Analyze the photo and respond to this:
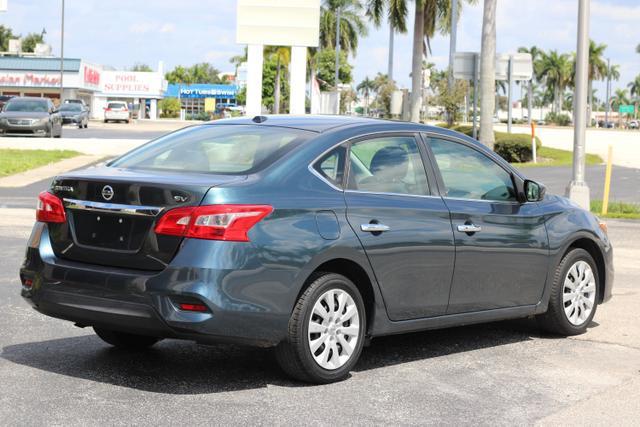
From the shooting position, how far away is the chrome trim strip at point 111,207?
19.7ft

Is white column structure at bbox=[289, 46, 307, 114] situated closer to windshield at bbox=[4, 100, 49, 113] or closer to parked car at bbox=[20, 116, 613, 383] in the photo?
windshield at bbox=[4, 100, 49, 113]

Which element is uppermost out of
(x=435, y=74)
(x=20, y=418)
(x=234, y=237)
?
(x=435, y=74)

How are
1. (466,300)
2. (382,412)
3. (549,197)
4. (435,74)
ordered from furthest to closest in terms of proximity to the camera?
1. (435,74)
2. (549,197)
3. (466,300)
4. (382,412)

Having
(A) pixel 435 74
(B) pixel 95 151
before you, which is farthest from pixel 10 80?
(A) pixel 435 74

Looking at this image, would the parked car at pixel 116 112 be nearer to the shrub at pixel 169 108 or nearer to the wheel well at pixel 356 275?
the shrub at pixel 169 108

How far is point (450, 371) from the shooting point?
274 inches

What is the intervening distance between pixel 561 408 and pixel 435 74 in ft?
520

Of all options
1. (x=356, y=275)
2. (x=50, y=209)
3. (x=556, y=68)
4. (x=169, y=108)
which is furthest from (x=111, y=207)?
(x=556, y=68)

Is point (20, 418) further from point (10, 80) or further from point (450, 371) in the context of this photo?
point (10, 80)

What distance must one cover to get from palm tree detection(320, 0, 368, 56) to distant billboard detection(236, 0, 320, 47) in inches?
2110

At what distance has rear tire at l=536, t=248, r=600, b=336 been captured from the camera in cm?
807

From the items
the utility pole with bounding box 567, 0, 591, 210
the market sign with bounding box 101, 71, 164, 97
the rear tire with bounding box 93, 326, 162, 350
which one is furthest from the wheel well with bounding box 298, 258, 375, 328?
the market sign with bounding box 101, 71, 164, 97

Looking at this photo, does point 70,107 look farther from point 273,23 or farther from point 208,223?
point 208,223

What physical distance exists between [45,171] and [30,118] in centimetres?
1509
